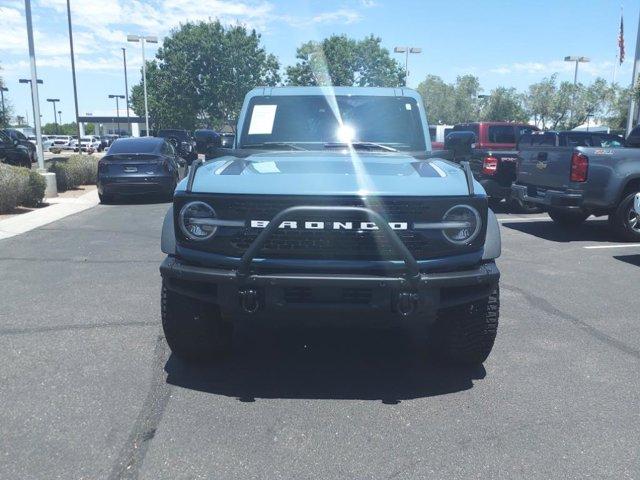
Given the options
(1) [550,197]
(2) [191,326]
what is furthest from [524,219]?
(2) [191,326]

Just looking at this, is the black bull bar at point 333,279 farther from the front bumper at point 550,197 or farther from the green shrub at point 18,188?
the green shrub at point 18,188

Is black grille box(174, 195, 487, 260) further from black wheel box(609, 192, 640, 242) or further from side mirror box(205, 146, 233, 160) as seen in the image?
black wheel box(609, 192, 640, 242)

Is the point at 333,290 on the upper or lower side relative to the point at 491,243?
lower

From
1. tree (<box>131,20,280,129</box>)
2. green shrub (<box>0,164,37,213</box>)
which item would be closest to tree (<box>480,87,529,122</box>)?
tree (<box>131,20,280,129</box>)

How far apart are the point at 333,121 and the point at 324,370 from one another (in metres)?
2.21

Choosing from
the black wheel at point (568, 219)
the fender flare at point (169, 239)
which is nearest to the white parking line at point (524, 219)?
the black wheel at point (568, 219)

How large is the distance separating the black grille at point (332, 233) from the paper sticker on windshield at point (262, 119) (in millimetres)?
1871

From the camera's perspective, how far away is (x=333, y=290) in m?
3.24

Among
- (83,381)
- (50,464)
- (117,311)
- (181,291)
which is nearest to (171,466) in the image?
(50,464)

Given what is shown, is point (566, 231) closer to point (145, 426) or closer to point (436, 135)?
point (145, 426)

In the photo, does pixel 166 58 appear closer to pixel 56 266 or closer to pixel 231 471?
pixel 56 266

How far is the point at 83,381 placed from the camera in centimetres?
381

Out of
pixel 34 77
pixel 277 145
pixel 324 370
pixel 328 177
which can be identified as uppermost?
pixel 34 77

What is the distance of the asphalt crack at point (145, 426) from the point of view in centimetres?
282
